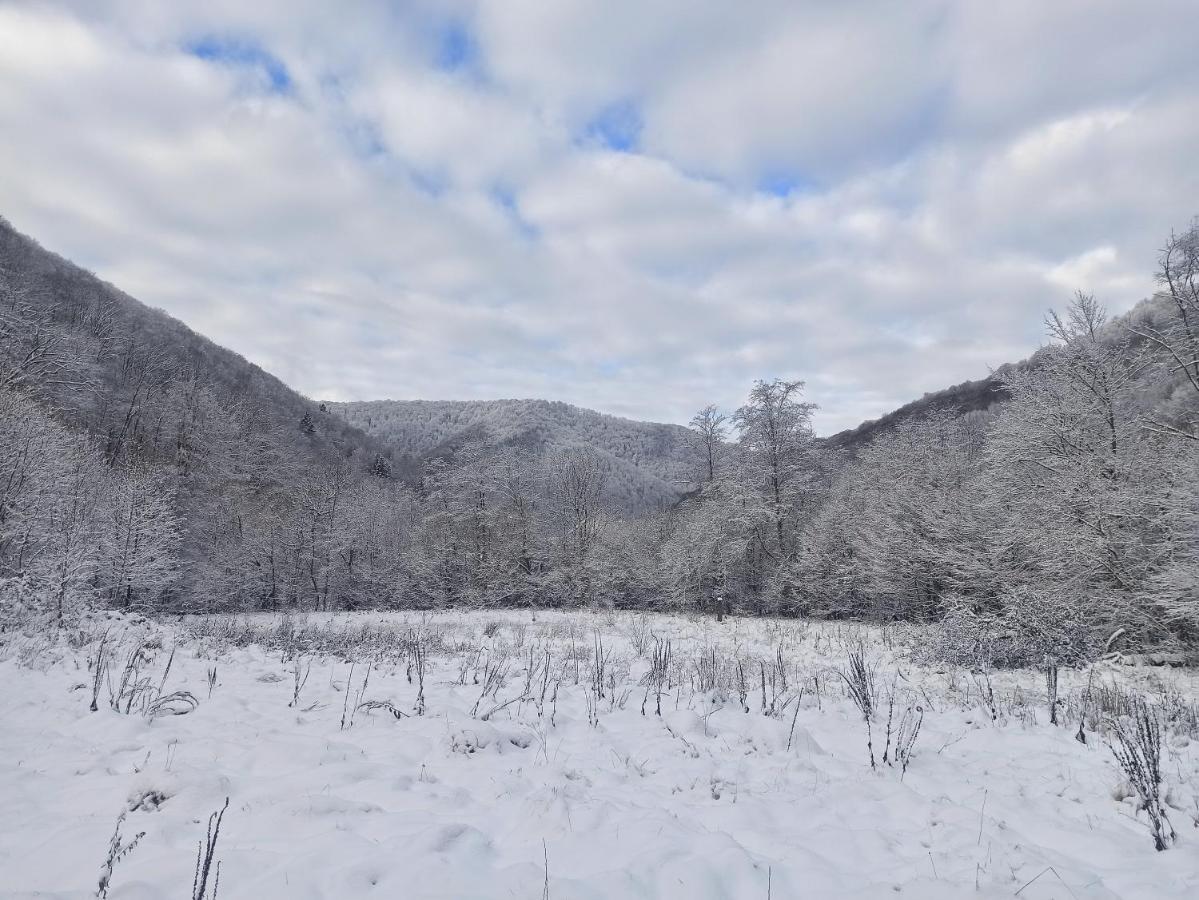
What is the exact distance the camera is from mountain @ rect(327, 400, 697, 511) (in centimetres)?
10775

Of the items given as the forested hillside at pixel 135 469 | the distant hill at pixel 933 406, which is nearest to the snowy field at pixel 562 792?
the forested hillside at pixel 135 469

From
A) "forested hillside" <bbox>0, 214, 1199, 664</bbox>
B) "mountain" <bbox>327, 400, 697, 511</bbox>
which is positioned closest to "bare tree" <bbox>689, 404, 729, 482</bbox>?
"forested hillside" <bbox>0, 214, 1199, 664</bbox>

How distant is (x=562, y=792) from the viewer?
4.33 meters

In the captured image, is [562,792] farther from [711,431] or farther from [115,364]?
[115,364]

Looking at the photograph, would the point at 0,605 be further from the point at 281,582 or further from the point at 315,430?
the point at 315,430

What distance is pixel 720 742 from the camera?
19.4 feet

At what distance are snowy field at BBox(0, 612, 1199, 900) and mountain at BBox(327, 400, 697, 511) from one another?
285 feet

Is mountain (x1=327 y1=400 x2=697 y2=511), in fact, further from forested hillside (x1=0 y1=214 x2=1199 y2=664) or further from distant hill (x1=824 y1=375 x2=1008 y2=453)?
forested hillside (x1=0 y1=214 x2=1199 y2=664)

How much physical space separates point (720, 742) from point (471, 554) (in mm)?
33839

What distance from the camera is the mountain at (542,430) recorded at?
107750 millimetres

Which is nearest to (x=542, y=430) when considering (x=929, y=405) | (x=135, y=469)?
(x=929, y=405)

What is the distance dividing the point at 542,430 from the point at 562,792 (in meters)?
120

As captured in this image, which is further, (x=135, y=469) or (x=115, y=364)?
(x=115, y=364)

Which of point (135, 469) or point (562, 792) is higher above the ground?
point (135, 469)
